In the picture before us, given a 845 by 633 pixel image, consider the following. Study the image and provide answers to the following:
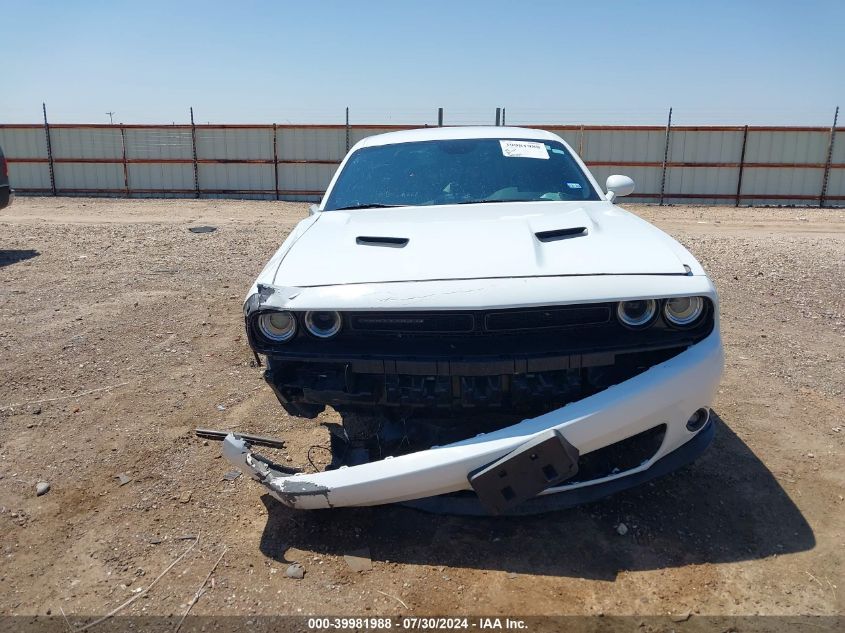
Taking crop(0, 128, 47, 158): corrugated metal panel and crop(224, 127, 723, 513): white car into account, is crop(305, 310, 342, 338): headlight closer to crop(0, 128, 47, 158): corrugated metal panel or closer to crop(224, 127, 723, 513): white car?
crop(224, 127, 723, 513): white car

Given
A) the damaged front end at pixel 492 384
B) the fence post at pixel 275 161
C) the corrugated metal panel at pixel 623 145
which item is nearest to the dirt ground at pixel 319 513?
the damaged front end at pixel 492 384

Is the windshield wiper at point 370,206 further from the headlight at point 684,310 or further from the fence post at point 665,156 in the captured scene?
the fence post at point 665,156

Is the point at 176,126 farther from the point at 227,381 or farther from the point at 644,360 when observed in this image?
the point at 644,360

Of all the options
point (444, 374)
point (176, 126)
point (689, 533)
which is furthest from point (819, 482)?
point (176, 126)

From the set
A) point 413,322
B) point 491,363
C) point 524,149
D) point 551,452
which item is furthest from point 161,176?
point 551,452

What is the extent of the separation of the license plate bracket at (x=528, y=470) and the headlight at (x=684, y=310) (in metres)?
0.68

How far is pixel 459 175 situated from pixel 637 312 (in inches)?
67.6

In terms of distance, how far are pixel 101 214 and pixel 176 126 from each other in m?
4.63

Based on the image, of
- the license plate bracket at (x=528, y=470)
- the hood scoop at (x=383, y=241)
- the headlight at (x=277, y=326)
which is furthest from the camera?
the hood scoop at (x=383, y=241)

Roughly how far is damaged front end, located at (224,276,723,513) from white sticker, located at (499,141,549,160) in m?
1.84

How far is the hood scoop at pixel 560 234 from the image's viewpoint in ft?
10.0

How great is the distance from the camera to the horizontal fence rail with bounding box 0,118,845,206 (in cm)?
1797

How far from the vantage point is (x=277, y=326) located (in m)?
2.76

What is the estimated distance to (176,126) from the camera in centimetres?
1903
